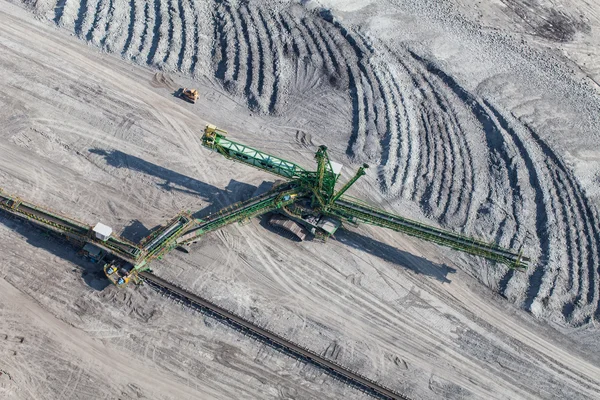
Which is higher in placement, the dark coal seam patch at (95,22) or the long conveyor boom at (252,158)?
the dark coal seam patch at (95,22)

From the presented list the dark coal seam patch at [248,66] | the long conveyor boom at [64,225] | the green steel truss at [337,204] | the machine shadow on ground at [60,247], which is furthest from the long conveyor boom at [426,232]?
the machine shadow on ground at [60,247]

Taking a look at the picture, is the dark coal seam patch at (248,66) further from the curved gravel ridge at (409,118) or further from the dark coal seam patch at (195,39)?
the dark coal seam patch at (195,39)

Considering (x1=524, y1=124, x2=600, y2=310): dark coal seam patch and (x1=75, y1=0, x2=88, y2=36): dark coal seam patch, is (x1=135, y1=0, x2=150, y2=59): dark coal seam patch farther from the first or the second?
(x1=524, y1=124, x2=600, y2=310): dark coal seam patch

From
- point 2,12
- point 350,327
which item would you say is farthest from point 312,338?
point 2,12

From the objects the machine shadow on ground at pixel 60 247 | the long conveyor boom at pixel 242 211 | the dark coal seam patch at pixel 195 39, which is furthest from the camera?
the dark coal seam patch at pixel 195 39

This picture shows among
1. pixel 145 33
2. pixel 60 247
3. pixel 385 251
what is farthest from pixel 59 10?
pixel 385 251

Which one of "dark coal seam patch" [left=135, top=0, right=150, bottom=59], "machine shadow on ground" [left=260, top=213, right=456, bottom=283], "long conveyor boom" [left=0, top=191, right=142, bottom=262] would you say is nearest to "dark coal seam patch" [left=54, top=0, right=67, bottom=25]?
"dark coal seam patch" [left=135, top=0, right=150, bottom=59]
